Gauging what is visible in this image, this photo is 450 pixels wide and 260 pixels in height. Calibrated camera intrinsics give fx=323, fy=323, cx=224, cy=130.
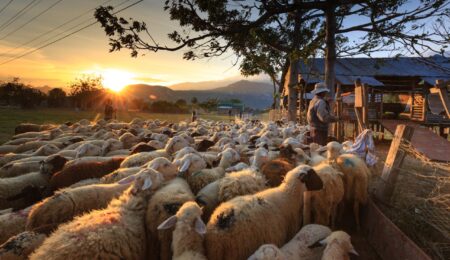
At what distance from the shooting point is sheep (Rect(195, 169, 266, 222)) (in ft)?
14.0

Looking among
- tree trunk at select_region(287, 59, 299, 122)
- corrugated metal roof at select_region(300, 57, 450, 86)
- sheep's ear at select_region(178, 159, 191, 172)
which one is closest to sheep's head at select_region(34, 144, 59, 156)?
sheep's ear at select_region(178, 159, 191, 172)

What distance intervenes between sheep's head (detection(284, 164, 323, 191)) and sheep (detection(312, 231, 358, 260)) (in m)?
0.89

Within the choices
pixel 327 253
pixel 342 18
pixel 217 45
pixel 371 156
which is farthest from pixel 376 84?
pixel 327 253

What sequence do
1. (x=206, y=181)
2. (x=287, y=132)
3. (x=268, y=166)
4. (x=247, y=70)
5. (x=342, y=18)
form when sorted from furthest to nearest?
(x=247, y=70) → (x=342, y=18) → (x=287, y=132) → (x=268, y=166) → (x=206, y=181)

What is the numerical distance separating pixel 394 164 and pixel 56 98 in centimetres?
6394

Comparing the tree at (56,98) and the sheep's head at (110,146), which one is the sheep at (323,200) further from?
the tree at (56,98)

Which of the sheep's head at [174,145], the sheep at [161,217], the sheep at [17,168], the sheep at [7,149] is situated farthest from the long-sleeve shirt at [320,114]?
the sheep at [7,149]

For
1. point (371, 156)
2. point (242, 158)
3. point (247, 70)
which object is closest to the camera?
point (371, 156)

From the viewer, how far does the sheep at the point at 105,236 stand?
2.84 m

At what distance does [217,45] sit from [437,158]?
10.2m

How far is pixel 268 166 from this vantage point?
5605 millimetres

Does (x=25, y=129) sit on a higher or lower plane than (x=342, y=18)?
lower

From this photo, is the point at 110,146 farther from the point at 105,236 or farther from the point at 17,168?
the point at 105,236

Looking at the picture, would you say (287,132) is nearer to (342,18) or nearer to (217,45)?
(217,45)
